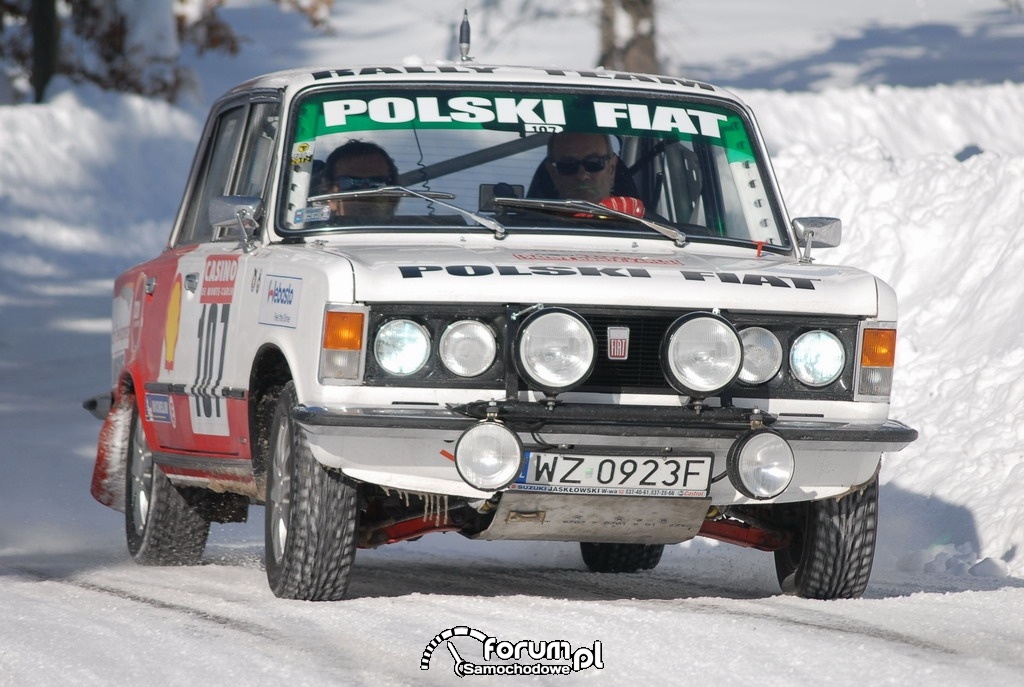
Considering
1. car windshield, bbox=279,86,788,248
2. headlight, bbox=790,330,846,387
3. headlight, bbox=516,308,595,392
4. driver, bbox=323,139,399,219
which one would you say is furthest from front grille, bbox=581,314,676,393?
driver, bbox=323,139,399,219

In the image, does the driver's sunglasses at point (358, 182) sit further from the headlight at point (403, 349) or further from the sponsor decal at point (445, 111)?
the headlight at point (403, 349)

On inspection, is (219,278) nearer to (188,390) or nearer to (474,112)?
(188,390)

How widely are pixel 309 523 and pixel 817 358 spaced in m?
1.68

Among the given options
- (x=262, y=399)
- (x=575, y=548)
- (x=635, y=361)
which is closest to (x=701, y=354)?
(x=635, y=361)

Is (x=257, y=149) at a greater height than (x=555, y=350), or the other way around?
(x=257, y=149)

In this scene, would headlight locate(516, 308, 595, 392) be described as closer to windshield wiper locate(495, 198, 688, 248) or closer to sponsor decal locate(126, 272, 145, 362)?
windshield wiper locate(495, 198, 688, 248)

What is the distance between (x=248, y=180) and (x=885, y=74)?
28.8 meters

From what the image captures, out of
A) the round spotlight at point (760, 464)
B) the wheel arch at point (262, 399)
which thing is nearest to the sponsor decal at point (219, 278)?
the wheel arch at point (262, 399)

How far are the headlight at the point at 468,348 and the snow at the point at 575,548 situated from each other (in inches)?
29.3

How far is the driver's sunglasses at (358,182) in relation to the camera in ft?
20.8

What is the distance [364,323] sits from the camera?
5.36 m

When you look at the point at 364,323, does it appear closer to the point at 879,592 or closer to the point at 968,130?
the point at 879,592

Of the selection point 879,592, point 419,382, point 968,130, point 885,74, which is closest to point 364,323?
point 419,382

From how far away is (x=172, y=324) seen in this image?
7.21 metres
